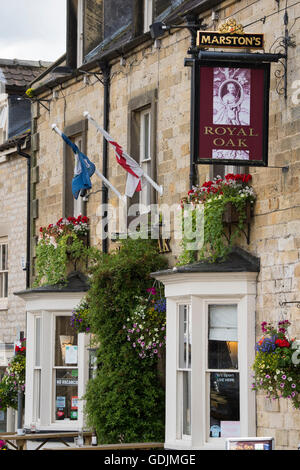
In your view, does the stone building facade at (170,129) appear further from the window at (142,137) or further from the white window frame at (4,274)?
the white window frame at (4,274)

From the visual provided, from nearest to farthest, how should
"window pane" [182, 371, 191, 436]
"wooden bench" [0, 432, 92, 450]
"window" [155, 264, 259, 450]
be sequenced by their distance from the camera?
"window" [155, 264, 259, 450]
"window pane" [182, 371, 191, 436]
"wooden bench" [0, 432, 92, 450]

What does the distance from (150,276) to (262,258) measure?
242 centimetres

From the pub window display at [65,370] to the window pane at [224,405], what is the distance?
4.92 m

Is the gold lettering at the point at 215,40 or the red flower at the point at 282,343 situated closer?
the red flower at the point at 282,343

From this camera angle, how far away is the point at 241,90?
1397cm

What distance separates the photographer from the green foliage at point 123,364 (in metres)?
16.4

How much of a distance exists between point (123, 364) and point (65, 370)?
2.79 meters

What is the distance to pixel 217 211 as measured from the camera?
1441 cm

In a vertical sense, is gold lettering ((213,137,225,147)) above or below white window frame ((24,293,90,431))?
above

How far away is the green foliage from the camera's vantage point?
16.4 metres

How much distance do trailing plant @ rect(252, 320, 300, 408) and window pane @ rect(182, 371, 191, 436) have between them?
60.7 inches

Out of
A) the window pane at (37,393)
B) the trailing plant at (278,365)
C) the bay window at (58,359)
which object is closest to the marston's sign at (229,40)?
the trailing plant at (278,365)

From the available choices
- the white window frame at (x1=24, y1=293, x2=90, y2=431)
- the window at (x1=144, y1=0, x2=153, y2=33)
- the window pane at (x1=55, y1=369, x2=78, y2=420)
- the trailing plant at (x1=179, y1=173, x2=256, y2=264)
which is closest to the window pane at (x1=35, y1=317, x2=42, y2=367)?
the white window frame at (x1=24, y1=293, x2=90, y2=431)

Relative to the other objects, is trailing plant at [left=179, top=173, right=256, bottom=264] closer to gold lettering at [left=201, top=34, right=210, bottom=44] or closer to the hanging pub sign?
the hanging pub sign
